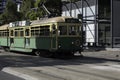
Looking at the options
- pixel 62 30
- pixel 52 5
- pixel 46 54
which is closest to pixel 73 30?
pixel 62 30

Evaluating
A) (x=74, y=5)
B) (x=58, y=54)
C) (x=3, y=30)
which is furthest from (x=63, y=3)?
(x=58, y=54)

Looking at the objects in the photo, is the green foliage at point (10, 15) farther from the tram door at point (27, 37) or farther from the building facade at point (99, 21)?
the tram door at point (27, 37)

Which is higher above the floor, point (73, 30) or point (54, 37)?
point (73, 30)

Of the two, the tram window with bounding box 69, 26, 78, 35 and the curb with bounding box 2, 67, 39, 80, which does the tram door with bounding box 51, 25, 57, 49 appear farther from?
the curb with bounding box 2, 67, 39, 80

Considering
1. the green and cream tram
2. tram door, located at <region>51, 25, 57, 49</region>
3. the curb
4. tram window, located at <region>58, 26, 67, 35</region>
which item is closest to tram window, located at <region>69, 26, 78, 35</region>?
the green and cream tram

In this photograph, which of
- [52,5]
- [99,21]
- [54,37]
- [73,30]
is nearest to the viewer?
[54,37]

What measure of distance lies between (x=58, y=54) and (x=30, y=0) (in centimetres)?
3020

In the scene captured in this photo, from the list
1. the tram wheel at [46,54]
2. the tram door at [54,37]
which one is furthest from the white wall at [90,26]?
the tram door at [54,37]

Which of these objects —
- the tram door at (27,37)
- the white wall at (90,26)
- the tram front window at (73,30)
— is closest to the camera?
the tram front window at (73,30)

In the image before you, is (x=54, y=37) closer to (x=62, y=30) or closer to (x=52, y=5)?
(x=62, y=30)

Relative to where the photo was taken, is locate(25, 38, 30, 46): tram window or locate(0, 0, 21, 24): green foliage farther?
locate(0, 0, 21, 24): green foliage

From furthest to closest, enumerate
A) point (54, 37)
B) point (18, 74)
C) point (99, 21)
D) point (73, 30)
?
point (99, 21) → point (73, 30) → point (54, 37) → point (18, 74)

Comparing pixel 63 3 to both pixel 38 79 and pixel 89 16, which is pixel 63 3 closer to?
pixel 89 16

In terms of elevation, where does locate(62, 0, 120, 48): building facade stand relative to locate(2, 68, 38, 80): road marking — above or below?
above
